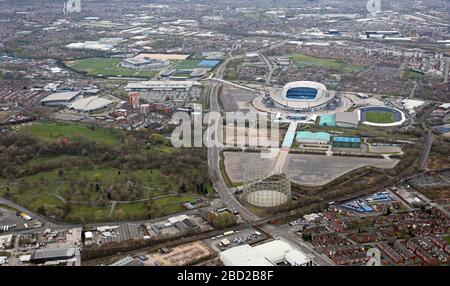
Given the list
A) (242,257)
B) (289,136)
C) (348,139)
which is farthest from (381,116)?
(242,257)

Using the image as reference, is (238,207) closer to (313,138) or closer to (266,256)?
(266,256)

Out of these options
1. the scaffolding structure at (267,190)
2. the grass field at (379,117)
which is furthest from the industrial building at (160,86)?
the scaffolding structure at (267,190)

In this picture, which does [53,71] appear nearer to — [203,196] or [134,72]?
[134,72]

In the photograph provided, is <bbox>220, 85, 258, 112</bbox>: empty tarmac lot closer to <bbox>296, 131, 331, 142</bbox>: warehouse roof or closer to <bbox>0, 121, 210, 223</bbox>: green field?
<bbox>296, 131, 331, 142</bbox>: warehouse roof

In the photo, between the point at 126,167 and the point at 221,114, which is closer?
the point at 126,167

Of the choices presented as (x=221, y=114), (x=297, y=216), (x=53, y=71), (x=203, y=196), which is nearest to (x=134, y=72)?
(x=53, y=71)
